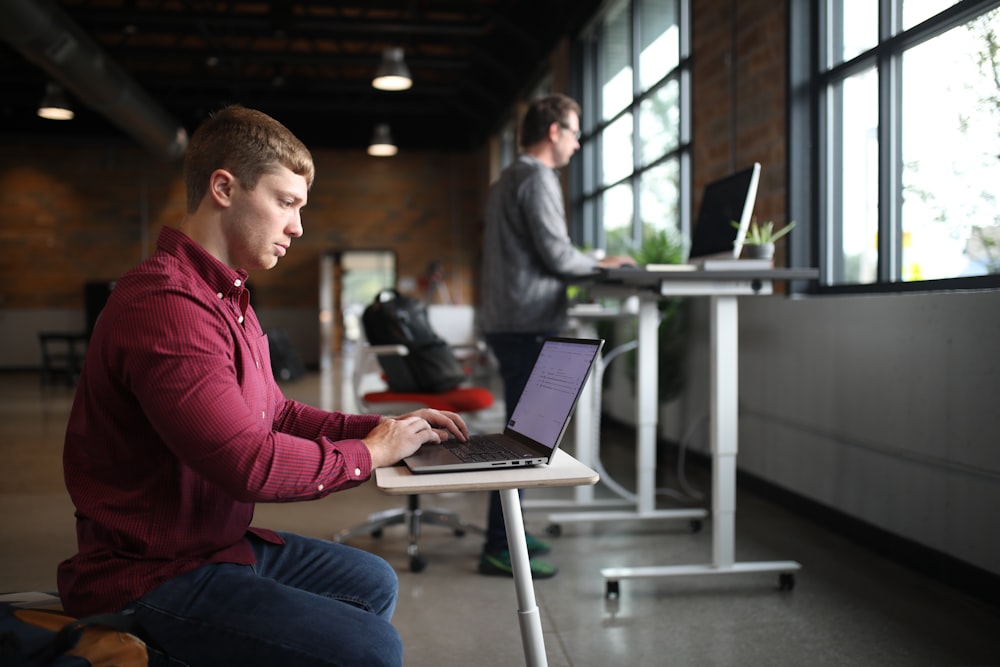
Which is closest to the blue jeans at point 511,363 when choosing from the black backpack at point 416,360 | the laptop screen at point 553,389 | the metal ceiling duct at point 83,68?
Result: the black backpack at point 416,360

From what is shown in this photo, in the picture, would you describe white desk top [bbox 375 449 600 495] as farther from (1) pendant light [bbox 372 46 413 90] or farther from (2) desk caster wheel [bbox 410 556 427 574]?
(1) pendant light [bbox 372 46 413 90]

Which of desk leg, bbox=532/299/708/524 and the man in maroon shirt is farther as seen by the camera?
desk leg, bbox=532/299/708/524

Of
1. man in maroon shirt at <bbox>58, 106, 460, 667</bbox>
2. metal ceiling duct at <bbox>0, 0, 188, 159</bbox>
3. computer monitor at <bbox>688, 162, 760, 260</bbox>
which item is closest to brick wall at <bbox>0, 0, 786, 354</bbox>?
metal ceiling duct at <bbox>0, 0, 188, 159</bbox>

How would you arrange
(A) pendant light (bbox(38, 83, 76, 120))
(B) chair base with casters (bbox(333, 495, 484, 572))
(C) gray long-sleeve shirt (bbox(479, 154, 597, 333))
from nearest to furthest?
1. (C) gray long-sleeve shirt (bbox(479, 154, 597, 333))
2. (B) chair base with casters (bbox(333, 495, 484, 572))
3. (A) pendant light (bbox(38, 83, 76, 120))

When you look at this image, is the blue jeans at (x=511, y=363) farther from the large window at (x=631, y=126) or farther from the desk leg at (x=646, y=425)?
the large window at (x=631, y=126)

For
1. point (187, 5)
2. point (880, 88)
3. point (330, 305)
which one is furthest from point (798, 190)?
point (330, 305)

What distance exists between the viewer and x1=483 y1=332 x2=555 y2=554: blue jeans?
300 centimetres

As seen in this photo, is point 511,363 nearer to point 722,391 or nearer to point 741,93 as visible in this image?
point 722,391

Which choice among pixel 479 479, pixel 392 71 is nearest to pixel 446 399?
pixel 479 479

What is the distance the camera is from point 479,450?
4.75 ft

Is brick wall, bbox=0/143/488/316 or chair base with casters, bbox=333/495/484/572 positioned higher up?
brick wall, bbox=0/143/488/316

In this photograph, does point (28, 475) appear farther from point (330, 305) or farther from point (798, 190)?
point (330, 305)

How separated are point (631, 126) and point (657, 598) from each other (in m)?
4.54

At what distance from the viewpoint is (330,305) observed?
43.2 ft
